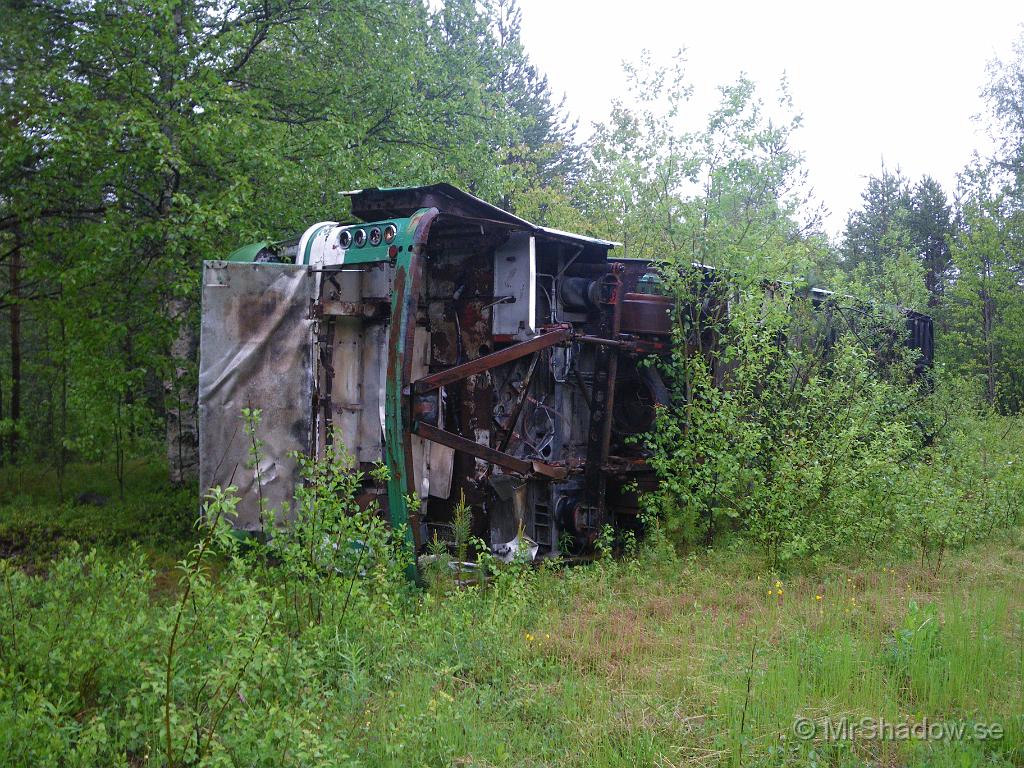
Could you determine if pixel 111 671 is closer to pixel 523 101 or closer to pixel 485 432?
pixel 485 432

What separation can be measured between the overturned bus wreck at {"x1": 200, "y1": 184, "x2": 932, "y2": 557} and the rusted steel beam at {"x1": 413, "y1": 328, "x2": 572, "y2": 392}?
17mm

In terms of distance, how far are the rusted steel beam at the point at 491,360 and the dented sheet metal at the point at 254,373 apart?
115cm

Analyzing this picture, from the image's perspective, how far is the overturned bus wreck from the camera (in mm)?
6559

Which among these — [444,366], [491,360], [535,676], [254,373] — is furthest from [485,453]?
[535,676]

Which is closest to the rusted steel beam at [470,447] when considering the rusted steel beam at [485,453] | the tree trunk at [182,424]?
the rusted steel beam at [485,453]

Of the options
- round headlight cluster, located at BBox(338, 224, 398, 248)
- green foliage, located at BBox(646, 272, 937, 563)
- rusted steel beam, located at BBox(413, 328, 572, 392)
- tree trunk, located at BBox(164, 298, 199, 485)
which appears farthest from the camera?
tree trunk, located at BBox(164, 298, 199, 485)

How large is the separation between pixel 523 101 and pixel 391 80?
1887cm

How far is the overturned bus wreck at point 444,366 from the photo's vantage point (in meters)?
6.56

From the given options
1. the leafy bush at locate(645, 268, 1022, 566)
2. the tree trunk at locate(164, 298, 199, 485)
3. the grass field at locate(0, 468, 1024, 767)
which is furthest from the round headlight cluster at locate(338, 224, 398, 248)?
the tree trunk at locate(164, 298, 199, 485)

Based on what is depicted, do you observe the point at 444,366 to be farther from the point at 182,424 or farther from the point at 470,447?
the point at 182,424

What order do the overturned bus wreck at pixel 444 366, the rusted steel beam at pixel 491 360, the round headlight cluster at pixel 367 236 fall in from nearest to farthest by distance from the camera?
the rusted steel beam at pixel 491 360
the round headlight cluster at pixel 367 236
the overturned bus wreck at pixel 444 366

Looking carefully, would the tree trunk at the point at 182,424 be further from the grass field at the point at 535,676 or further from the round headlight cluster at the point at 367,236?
the grass field at the point at 535,676

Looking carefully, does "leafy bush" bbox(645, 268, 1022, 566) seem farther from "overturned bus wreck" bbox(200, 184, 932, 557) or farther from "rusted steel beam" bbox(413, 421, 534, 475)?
"rusted steel beam" bbox(413, 421, 534, 475)

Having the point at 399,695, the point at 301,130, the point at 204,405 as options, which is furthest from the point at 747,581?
the point at 301,130
